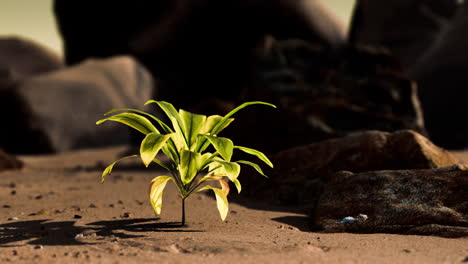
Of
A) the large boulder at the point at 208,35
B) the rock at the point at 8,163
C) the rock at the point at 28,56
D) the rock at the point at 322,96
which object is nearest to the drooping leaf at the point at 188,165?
the rock at the point at 322,96

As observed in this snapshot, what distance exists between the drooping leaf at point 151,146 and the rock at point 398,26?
302 inches

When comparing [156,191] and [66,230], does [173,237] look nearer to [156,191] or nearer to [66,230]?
[156,191]

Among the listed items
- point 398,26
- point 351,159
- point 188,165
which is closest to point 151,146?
point 188,165

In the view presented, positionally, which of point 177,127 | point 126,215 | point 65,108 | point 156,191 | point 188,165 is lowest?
point 126,215

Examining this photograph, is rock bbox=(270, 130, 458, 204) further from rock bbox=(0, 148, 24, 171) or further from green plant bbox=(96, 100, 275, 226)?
rock bbox=(0, 148, 24, 171)

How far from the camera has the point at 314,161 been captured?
9.76ft

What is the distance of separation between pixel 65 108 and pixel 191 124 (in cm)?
656

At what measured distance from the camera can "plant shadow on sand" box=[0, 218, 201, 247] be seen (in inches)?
74.2

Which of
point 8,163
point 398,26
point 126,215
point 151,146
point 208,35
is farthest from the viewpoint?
point 398,26

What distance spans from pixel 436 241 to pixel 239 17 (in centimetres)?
583

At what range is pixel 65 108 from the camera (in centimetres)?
805

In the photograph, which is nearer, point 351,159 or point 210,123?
point 210,123

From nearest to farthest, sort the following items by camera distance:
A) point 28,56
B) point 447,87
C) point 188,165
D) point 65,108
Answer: point 188,165, point 447,87, point 65,108, point 28,56

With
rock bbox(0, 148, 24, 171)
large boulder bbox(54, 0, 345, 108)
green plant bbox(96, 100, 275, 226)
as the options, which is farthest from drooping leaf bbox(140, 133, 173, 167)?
large boulder bbox(54, 0, 345, 108)
